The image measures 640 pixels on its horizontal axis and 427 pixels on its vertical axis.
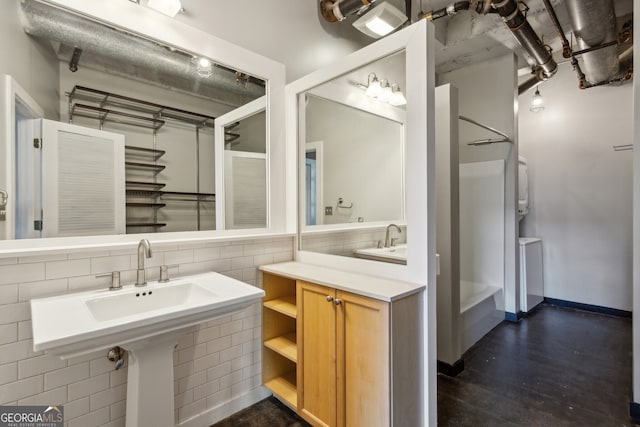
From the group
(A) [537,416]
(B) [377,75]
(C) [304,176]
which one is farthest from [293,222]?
(A) [537,416]

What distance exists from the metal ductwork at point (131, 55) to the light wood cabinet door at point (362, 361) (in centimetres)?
156

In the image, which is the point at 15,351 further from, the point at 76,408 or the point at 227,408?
the point at 227,408

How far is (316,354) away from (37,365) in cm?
128

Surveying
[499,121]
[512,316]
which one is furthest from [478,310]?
[499,121]

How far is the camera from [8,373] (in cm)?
126

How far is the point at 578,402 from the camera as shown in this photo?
1.99 m

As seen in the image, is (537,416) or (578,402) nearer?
(537,416)

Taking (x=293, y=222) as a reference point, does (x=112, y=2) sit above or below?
above

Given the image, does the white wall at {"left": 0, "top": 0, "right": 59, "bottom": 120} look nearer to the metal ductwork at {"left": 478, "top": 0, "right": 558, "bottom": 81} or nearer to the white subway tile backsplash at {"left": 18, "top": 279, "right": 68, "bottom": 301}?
the white subway tile backsplash at {"left": 18, "top": 279, "right": 68, "bottom": 301}

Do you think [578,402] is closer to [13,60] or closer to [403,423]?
[403,423]

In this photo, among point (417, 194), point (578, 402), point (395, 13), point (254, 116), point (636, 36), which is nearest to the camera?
point (417, 194)

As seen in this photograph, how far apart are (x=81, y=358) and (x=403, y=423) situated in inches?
61.2

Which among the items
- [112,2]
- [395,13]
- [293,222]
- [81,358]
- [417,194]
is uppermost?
[395,13]

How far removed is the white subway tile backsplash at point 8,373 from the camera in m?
1.25
